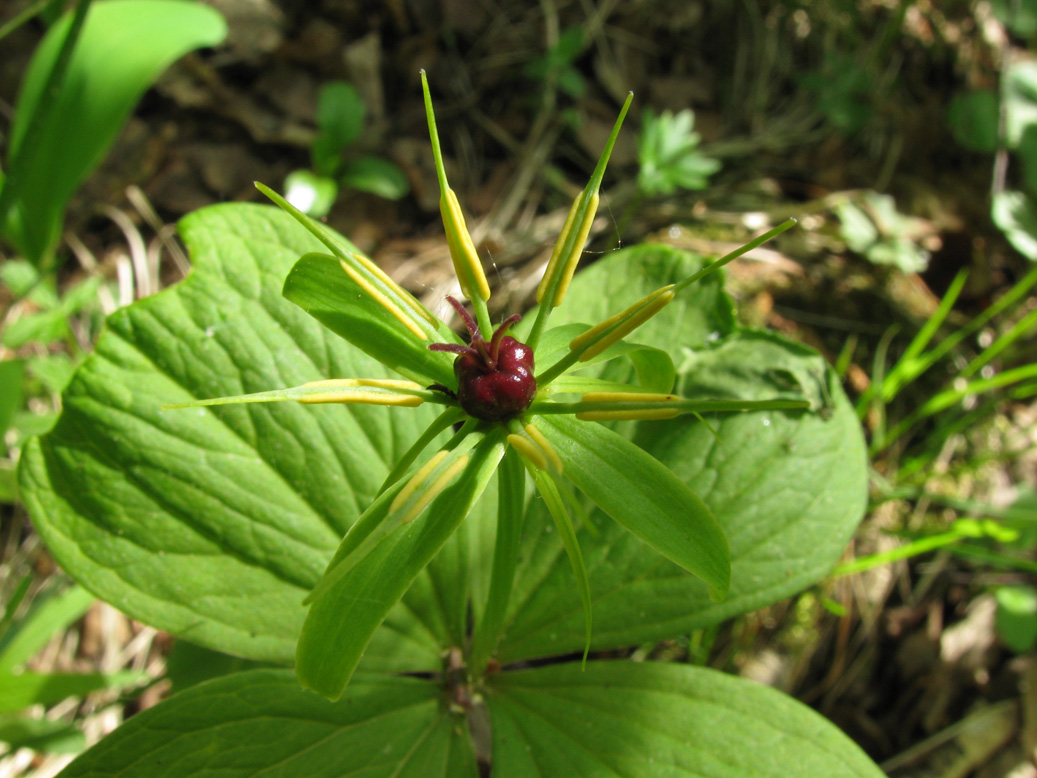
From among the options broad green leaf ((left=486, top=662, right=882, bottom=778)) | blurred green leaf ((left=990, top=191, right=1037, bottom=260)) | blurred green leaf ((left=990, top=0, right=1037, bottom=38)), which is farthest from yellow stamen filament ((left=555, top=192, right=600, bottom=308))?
blurred green leaf ((left=990, top=0, right=1037, bottom=38))

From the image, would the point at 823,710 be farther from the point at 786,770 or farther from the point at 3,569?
the point at 3,569

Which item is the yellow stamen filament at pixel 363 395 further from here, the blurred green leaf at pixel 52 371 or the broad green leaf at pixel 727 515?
the blurred green leaf at pixel 52 371

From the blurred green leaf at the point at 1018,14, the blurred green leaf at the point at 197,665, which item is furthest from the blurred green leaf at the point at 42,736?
the blurred green leaf at the point at 1018,14

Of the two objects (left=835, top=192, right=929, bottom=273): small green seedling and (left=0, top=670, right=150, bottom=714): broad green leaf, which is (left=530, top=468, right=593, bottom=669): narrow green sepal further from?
(left=835, top=192, right=929, bottom=273): small green seedling

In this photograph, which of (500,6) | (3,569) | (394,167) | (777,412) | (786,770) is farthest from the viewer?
(500,6)

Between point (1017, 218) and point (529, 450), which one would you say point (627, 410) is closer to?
point (529, 450)

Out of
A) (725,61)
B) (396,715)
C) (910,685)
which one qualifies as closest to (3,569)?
(396,715)
